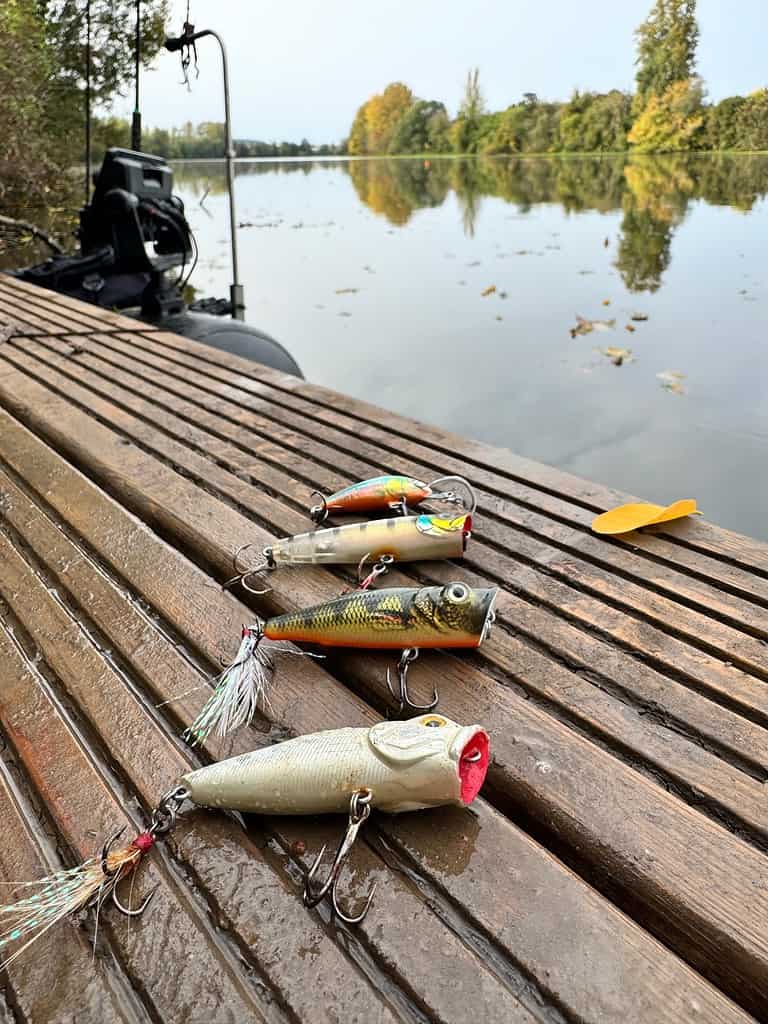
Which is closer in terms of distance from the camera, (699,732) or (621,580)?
(699,732)

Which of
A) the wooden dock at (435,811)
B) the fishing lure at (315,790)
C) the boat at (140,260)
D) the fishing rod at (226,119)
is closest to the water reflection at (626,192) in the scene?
the fishing rod at (226,119)

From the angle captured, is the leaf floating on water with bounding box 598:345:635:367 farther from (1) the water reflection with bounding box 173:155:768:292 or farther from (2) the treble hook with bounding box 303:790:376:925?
(2) the treble hook with bounding box 303:790:376:925

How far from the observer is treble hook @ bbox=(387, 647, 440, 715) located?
149 centimetres

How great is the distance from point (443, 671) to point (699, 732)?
0.54m

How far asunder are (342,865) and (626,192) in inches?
1095

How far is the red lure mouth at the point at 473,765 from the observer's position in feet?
3.94

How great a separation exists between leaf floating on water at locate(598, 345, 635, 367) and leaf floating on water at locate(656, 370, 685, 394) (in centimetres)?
52

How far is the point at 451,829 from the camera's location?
1.22 m

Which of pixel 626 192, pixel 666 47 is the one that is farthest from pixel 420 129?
pixel 626 192

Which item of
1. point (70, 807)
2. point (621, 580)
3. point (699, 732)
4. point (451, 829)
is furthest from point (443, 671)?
point (70, 807)

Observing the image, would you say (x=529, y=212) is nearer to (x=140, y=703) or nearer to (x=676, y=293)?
(x=676, y=293)

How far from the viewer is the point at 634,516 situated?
2213mm

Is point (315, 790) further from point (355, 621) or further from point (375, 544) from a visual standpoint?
point (375, 544)

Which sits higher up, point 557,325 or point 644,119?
point 644,119
